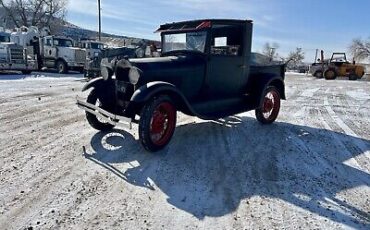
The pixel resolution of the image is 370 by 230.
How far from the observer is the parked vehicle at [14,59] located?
19.1 m

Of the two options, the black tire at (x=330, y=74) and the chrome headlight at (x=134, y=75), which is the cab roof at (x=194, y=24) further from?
the black tire at (x=330, y=74)

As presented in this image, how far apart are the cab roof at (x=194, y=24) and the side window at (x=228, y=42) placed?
0.39 feet

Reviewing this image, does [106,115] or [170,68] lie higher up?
[170,68]

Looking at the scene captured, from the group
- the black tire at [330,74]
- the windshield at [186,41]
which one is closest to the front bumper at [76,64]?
the windshield at [186,41]

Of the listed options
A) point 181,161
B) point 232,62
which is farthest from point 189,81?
point 181,161

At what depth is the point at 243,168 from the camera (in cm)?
461

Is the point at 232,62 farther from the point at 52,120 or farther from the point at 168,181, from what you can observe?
the point at 52,120

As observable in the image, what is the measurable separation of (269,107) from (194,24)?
2851 millimetres

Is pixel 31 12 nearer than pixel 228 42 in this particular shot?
No

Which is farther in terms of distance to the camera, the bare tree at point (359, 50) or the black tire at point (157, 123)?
the bare tree at point (359, 50)

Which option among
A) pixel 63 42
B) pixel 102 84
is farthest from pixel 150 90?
pixel 63 42

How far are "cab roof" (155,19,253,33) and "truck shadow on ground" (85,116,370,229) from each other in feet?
6.67

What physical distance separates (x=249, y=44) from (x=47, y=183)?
186 inches

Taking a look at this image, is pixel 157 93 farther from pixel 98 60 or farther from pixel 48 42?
pixel 48 42
